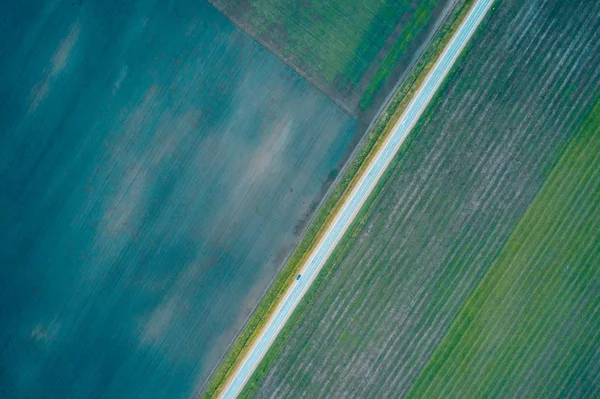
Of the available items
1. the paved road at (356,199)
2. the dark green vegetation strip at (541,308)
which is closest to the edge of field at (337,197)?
the paved road at (356,199)

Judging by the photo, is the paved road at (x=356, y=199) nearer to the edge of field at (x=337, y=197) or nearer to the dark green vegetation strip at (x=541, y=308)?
the edge of field at (x=337, y=197)

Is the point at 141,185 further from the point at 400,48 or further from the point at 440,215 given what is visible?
the point at 440,215

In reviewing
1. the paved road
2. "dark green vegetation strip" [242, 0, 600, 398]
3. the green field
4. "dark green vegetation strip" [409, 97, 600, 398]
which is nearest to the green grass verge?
the green field

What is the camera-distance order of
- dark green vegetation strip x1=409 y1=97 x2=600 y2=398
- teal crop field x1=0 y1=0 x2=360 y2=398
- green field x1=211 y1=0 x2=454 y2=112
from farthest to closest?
dark green vegetation strip x1=409 y1=97 x2=600 y2=398 → green field x1=211 y1=0 x2=454 y2=112 → teal crop field x1=0 y1=0 x2=360 y2=398

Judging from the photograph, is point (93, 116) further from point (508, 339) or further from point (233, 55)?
point (508, 339)

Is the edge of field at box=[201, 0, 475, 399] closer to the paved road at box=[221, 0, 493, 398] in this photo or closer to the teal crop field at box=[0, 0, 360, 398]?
the paved road at box=[221, 0, 493, 398]

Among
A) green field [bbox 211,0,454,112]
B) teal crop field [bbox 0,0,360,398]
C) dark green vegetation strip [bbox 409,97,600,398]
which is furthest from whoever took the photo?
dark green vegetation strip [bbox 409,97,600,398]

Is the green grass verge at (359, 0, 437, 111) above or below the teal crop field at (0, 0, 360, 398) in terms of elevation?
above
